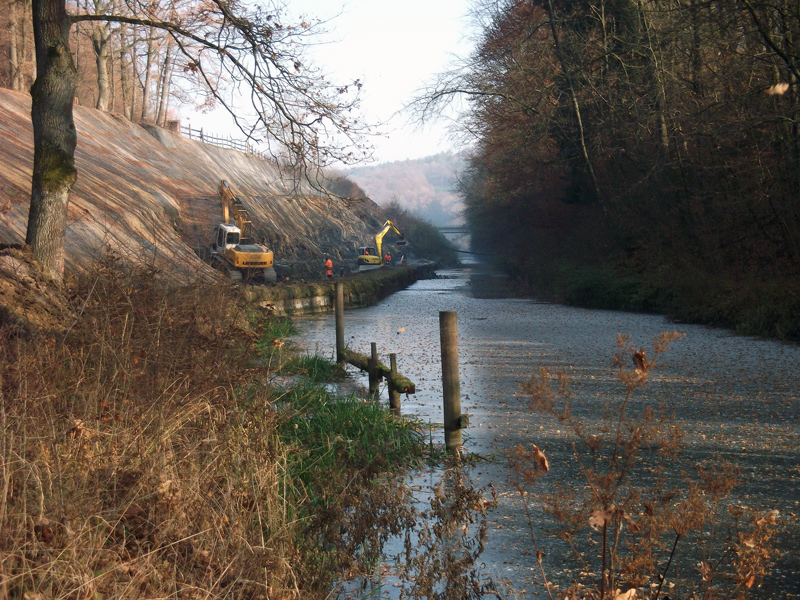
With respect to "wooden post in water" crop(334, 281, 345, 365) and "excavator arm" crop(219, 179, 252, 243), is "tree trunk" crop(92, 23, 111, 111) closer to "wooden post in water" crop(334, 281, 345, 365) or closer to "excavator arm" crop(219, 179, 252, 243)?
"excavator arm" crop(219, 179, 252, 243)

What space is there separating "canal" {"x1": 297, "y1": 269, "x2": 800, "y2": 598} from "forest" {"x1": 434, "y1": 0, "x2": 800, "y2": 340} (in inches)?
92.9

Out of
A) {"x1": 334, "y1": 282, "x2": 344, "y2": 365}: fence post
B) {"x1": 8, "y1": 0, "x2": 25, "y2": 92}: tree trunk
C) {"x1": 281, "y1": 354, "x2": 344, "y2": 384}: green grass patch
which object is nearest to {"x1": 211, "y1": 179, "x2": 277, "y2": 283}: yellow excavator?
{"x1": 334, "y1": 282, "x2": 344, "y2": 365}: fence post

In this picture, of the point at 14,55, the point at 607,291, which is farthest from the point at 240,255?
the point at 14,55

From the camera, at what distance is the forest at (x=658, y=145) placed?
656 inches

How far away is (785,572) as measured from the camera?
4453mm

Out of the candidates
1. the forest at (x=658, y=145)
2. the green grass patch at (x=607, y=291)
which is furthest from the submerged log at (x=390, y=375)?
the green grass patch at (x=607, y=291)

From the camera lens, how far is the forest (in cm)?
1667

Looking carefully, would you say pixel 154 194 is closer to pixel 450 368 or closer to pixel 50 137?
pixel 50 137

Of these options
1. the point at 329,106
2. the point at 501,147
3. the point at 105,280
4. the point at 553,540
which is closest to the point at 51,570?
the point at 553,540

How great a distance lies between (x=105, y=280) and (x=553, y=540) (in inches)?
204

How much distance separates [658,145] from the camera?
23.8 meters

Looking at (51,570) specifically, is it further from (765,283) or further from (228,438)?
(765,283)

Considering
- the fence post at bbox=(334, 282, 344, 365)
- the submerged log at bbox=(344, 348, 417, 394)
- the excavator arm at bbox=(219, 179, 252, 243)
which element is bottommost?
the submerged log at bbox=(344, 348, 417, 394)

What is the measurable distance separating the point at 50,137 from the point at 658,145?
18263 millimetres
